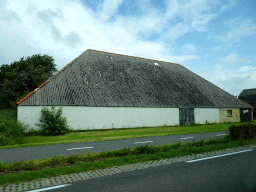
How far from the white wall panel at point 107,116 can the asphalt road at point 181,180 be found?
14.1 m

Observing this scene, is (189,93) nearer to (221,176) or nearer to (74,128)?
(74,128)

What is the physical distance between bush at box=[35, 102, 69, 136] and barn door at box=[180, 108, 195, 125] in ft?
50.9

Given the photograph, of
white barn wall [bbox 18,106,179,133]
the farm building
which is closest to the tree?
the farm building

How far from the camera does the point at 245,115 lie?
110ft

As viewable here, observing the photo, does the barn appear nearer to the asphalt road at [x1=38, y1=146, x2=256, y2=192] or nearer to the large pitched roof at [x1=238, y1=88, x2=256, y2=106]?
the large pitched roof at [x1=238, y1=88, x2=256, y2=106]

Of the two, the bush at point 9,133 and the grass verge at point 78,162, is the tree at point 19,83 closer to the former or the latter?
the bush at point 9,133

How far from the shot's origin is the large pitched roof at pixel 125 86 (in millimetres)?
19609

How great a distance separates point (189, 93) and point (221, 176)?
24.6m

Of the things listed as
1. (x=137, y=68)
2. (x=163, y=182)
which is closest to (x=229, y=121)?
(x=137, y=68)

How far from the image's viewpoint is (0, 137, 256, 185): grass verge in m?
5.47

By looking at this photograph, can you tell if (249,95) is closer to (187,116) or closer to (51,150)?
(187,116)

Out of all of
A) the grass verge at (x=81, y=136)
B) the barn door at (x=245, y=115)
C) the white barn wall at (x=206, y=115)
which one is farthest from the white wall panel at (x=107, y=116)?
the barn door at (x=245, y=115)

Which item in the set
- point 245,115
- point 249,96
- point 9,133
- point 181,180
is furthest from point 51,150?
point 249,96

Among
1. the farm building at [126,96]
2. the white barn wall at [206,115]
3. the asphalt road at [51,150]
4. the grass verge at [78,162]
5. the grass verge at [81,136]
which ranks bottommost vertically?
the grass verge at [81,136]
